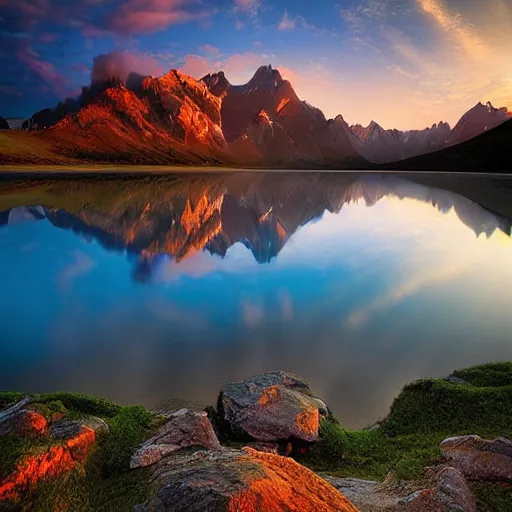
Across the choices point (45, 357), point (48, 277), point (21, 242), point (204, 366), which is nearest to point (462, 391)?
point (204, 366)

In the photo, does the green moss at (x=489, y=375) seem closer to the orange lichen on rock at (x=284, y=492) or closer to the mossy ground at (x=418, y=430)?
the mossy ground at (x=418, y=430)

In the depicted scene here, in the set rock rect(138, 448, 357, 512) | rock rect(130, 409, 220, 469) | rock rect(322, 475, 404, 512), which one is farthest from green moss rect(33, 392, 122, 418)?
rock rect(322, 475, 404, 512)

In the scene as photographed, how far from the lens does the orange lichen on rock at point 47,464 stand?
18.3 feet

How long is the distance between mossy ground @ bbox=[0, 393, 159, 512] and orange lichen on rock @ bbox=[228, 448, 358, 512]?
5.93ft

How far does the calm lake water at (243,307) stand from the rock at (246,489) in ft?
19.9

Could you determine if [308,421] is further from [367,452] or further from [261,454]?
[261,454]

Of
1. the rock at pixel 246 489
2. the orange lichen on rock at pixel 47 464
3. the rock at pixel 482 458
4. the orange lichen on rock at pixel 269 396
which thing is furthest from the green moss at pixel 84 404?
the rock at pixel 482 458

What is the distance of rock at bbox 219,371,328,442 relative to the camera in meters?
9.13

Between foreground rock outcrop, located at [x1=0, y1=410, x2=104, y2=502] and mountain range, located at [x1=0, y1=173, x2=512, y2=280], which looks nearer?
foreground rock outcrop, located at [x1=0, y1=410, x2=104, y2=502]

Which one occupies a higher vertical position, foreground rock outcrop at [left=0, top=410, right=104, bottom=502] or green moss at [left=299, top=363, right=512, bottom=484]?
foreground rock outcrop at [left=0, top=410, right=104, bottom=502]

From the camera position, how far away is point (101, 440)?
7.21 m

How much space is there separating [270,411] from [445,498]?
4088 millimetres

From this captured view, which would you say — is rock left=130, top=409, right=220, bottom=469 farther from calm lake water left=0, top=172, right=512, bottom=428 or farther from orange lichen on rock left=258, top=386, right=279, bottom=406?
calm lake water left=0, top=172, right=512, bottom=428

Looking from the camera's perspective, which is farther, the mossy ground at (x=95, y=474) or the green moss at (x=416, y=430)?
the green moss at (x=416, y=430)
